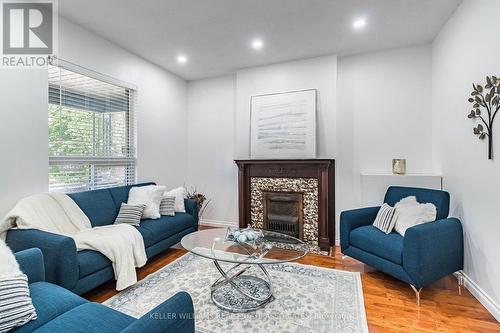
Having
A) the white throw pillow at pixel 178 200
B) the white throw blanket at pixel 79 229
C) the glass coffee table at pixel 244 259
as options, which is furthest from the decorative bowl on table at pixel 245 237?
the white throw pillow at pixel 178 200

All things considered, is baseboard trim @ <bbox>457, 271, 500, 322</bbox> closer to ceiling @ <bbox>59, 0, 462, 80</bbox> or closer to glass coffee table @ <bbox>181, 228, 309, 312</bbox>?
glass coffee table @ <bbox>181, 228, 309, 312</bbox>

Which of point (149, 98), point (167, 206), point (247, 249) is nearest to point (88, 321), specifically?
point (247, 249)

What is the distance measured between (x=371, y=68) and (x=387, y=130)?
0.95m

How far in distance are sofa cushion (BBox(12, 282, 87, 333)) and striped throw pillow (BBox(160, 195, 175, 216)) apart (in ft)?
6.12

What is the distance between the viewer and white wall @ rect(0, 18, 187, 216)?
2402 millimetres

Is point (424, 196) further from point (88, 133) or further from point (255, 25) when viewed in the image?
point (88, 133)

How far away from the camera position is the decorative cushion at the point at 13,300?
3.80 ft

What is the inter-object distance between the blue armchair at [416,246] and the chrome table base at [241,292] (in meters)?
1.12

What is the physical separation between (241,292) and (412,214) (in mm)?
1903

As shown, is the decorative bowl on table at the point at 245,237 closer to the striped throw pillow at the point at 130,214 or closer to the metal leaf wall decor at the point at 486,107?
the striped throw pillow at the point at 130,214

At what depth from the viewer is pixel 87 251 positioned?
2.22m

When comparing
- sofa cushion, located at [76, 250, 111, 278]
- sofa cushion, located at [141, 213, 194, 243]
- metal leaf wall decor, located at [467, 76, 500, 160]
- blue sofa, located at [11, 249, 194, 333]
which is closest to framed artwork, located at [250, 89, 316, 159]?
sofa cushion, located at [141, 213, 194, 243]

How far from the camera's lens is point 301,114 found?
12.6 ft

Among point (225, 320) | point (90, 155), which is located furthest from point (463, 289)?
point (90, 155)
